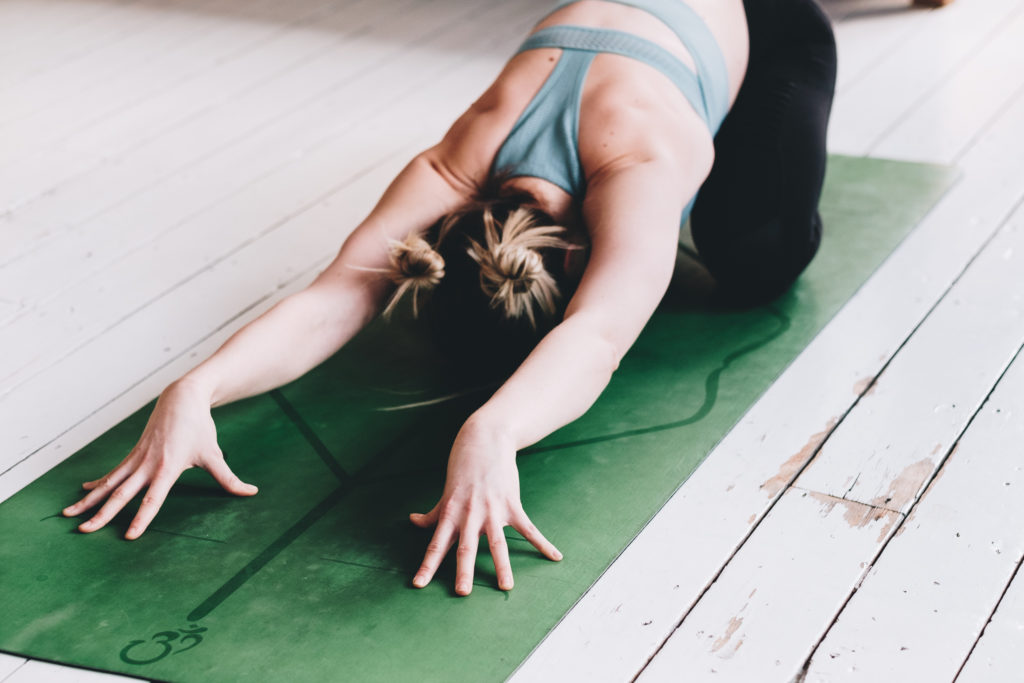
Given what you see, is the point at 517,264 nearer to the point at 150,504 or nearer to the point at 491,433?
the point at 491,433

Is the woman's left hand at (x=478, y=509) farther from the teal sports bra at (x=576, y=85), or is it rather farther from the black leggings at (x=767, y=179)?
the black leggings at (x=767, y=179)

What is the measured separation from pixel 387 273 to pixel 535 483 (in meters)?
0.42

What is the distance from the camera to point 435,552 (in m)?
1.38

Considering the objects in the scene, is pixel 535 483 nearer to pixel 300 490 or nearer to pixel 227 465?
pixel 300 490

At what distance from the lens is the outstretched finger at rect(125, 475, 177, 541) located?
4.90ft

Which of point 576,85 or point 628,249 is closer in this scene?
point 628,249

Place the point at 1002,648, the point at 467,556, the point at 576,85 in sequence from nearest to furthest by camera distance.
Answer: the point at 1002,648 → the point at 467,556 → the point at 576,85

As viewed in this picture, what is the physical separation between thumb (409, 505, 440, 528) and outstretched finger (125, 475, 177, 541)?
1.11 ft

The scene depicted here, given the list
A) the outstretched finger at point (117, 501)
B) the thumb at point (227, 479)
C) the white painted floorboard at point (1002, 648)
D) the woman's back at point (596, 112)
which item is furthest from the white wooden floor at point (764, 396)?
the woman's back at point (596, 112)

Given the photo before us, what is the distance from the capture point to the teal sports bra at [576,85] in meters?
1.77

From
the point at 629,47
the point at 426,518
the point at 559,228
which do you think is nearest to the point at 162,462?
the point at 426,518

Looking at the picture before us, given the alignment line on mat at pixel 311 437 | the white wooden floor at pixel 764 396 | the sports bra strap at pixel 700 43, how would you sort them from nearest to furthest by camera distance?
1. the white wooden floor at pixel 764 396
2. the alignment line on mat at pixel 311 437
3. the sports bra strap at pixel 700 43

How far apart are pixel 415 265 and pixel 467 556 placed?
19.0 inches

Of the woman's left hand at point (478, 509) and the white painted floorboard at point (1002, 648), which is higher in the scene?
the woman's left hand at point (478, 509)
